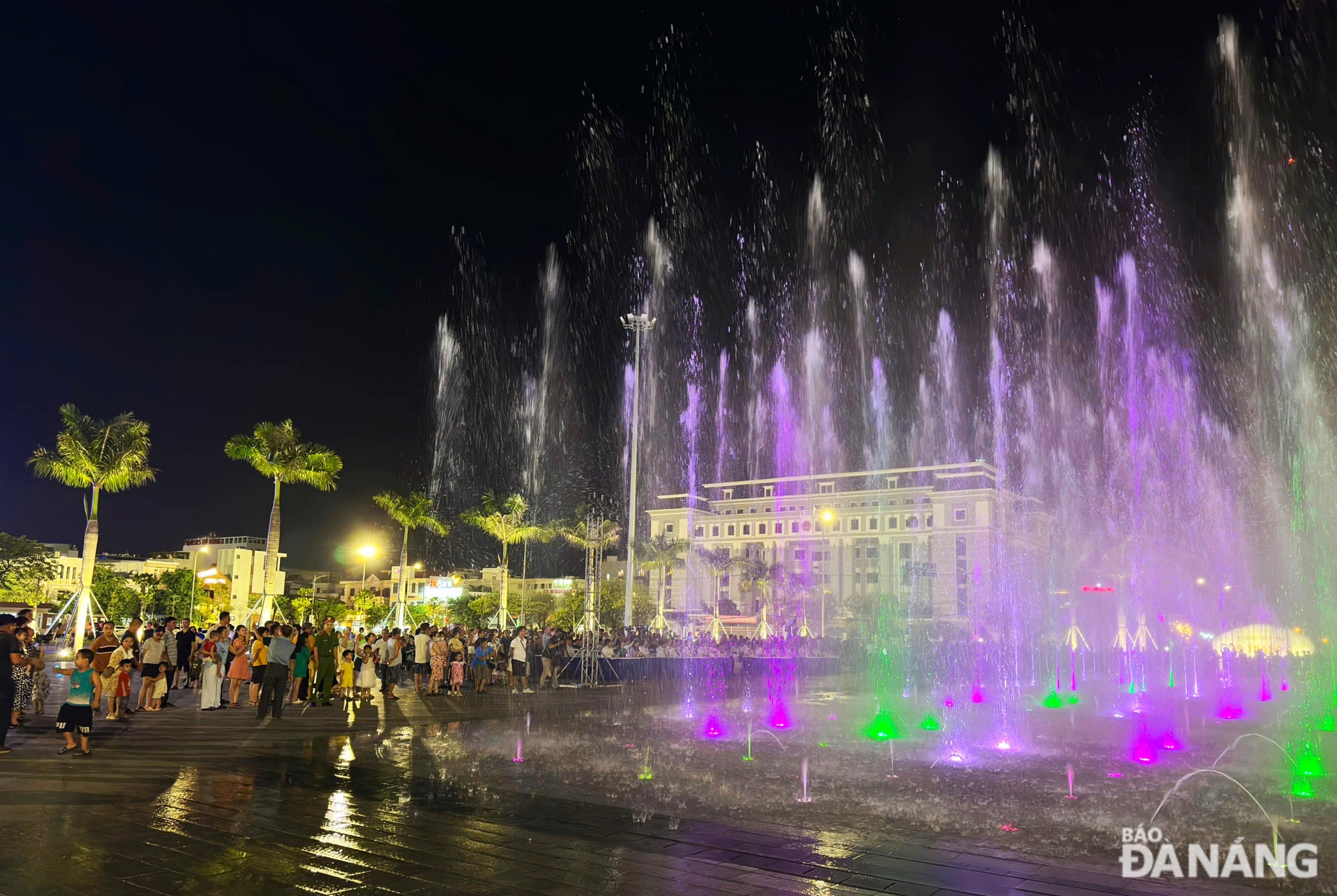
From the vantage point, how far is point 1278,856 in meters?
7.00

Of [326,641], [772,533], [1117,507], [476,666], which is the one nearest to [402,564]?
[476,666]

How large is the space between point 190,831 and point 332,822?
1.10 meters

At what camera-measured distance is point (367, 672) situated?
20.0 m

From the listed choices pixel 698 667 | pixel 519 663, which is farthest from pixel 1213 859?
pixel 698 667

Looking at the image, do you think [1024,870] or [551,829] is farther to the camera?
[551,829]

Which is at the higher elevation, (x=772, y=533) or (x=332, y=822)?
(x=772, y=533)

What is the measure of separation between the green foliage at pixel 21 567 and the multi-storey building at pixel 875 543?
60.0m

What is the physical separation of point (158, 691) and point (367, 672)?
4199 mm

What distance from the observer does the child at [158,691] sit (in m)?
16.9

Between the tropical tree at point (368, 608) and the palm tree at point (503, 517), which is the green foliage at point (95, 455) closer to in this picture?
the palm tree at point (503, 517)

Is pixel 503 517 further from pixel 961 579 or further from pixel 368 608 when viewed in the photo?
pixel 961 579

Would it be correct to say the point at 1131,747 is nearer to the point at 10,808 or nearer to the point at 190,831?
the point at 190,831

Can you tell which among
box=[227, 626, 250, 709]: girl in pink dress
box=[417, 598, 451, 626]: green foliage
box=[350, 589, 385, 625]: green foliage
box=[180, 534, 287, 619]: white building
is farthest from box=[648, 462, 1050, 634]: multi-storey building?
box=[227, 626, 250, 709]: girl in pink dress

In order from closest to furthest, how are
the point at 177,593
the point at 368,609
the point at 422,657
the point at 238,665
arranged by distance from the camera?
the point at 238,665, the point at 422,657, the point at 368,609, the point at 177,593
